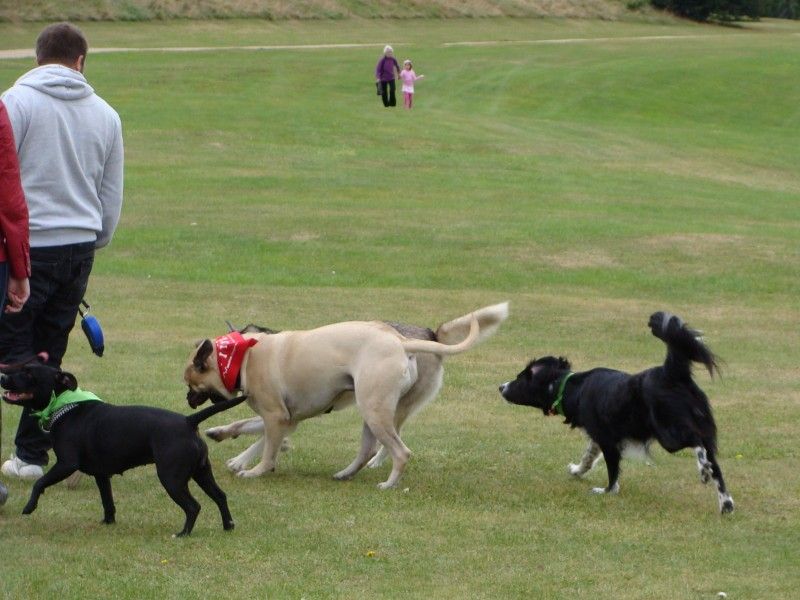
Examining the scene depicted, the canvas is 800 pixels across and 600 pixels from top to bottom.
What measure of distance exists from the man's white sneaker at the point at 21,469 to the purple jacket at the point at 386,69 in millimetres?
29785

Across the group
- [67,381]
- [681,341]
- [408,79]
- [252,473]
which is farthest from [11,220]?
[408,79]

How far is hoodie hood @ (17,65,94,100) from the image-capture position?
7082 mm

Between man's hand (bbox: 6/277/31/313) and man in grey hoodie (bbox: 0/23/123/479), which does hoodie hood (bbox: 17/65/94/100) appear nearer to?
man in grey hoodie (bbox: 0/23/123/479)

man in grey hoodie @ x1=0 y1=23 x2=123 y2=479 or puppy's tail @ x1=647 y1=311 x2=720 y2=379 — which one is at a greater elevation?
man in grey hoodie @ x1=0 y1=23 x2=123 y2=479

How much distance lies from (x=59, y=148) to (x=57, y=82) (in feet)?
1.17

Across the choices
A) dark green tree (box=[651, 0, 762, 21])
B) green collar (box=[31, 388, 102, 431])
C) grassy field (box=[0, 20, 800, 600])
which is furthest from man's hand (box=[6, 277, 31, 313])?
dark green tree (box=[651, 0, 762, 21])

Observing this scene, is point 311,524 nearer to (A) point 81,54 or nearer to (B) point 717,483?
(B) point 717,483

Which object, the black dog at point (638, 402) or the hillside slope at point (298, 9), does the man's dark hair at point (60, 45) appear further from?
the hillside slope at point (298, 9)

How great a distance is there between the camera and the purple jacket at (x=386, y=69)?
36688 millimetres

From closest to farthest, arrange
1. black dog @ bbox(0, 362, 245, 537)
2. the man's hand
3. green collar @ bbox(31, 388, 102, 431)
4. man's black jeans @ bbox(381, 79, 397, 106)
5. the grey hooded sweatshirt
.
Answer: the man's hand
black dog @ bbox(0, 362, 245, 537)
green collar @ bbox(31, 388, 102, 431)
the grey hooded sweatshirt
man's black jeans @ bbox(381, 79, 397, 106)

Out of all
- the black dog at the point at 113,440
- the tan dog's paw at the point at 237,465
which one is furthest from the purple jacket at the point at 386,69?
the black dog at the point at 113,440

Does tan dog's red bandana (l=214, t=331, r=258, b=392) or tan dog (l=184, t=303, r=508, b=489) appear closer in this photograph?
tan dog (l=184, t=303, r=508, b=489)

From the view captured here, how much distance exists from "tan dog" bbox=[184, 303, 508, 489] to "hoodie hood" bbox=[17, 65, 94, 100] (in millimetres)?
1807

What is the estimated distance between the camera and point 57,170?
7164mm
